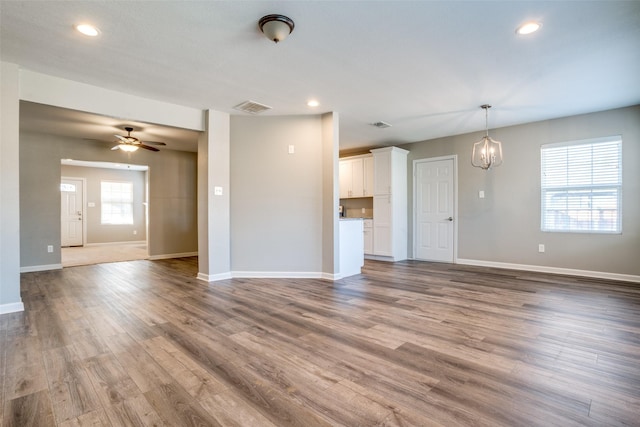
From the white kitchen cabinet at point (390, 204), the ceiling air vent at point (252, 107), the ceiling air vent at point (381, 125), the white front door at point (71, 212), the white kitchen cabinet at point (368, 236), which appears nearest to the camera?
the ceiling air vent at point (252, 107)

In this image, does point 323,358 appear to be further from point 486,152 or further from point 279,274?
point 486,152

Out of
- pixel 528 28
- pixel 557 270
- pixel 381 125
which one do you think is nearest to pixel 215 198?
pixel 381 125

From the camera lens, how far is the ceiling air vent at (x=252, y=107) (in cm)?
435

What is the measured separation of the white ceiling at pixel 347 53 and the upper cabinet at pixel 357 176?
246cm

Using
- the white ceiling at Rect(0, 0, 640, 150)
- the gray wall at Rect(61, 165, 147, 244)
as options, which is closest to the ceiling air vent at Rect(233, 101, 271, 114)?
the white ceiling at Rect(0, 0, 640, 150)

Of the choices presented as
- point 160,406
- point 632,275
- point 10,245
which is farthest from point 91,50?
point 632,275

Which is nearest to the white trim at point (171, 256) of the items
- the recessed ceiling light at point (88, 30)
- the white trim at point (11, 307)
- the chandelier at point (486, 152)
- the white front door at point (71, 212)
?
the white trim at point (11, 307)

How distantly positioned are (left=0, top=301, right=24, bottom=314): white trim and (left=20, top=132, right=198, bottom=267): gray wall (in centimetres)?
308

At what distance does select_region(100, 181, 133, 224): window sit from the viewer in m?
9.75

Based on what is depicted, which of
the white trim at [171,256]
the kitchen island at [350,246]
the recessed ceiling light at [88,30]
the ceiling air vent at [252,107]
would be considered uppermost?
the recessed ceiling light at [88,30]

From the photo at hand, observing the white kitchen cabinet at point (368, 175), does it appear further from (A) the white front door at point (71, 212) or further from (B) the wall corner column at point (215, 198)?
(A) the white front door at point (71, 212)

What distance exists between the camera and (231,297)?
3.73 metres

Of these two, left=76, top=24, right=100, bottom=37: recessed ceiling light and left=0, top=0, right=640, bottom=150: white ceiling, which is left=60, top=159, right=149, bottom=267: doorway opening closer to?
left=0, top=0, right=640, bottom=150: white ceiling

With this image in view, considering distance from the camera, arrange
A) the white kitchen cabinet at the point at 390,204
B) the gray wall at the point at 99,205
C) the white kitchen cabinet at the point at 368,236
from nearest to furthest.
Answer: the white kitchen cabinet at the point at 390,204 < the white kitchen cabinet at the point at 368,236 < the gray wall at the point at 99,205
